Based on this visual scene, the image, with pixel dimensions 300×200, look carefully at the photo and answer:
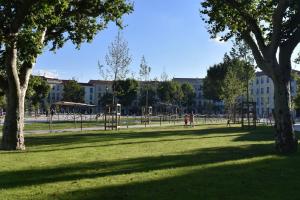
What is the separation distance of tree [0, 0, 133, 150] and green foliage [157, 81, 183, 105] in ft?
323

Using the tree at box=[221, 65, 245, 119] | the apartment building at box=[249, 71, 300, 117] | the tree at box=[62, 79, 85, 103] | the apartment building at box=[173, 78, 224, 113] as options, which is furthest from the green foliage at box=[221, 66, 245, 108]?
the apartment building at box=[173, 78, 224, 113]

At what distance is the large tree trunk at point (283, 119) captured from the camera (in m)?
18.2

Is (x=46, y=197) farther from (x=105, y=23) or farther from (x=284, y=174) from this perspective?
(x=105, y=23)

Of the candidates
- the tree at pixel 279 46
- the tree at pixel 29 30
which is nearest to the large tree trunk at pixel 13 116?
the tree at pixel 29 30

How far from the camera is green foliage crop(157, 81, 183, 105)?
12399cm

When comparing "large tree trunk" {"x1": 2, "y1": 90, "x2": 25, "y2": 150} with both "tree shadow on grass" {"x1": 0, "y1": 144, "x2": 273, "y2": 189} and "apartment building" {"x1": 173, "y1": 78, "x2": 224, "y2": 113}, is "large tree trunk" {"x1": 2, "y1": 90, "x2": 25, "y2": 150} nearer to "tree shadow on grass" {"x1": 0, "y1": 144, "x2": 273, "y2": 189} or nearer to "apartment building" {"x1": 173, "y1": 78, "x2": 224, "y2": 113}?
"tree shadow on grass" {"x1": 0, "y1": 144, "x2": 273, "y2": 189}

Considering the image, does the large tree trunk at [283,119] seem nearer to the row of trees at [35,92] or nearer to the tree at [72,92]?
the row of trees at [35,92]

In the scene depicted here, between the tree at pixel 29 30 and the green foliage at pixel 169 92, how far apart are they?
9844 centimetres

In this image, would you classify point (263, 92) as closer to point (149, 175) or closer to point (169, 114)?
point (169, 114)

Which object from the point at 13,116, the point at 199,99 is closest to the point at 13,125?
the point at 13,116

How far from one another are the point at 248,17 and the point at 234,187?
10.9 m

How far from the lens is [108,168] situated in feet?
44.2

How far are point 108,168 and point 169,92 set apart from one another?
375 feet

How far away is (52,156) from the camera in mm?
16844
